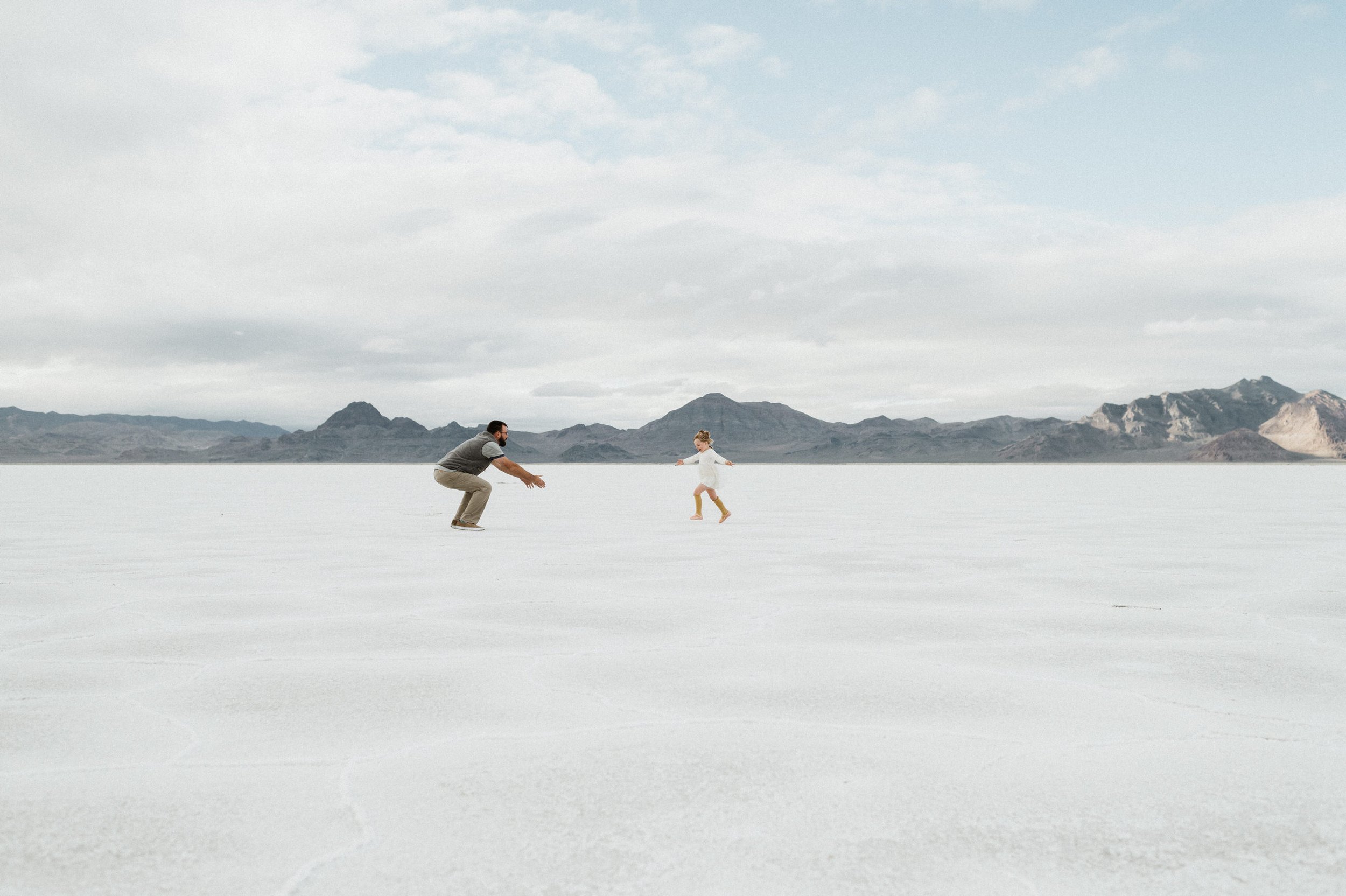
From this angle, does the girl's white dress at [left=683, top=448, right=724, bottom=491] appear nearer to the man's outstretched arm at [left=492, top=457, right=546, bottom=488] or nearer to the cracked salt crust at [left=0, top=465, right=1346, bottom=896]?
the man's outstretched arm at [left=492, top=457, right=546, bottom=488]

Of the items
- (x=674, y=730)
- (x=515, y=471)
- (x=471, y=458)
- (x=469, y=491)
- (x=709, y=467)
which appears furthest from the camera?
(x=709, y=467)

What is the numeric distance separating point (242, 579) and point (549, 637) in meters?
3.28

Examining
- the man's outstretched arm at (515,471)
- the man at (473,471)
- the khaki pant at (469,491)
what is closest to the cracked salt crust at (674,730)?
the man's outstretched arm at (515,471)

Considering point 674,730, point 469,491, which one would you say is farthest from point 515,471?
point 674,730

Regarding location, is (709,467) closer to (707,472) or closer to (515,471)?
(707,472)

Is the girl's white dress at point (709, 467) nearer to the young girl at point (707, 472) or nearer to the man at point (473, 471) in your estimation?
the young girl at point (707, 472)

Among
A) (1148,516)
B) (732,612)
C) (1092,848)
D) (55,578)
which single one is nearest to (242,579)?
(55,578)

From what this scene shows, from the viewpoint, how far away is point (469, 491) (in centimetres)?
1181

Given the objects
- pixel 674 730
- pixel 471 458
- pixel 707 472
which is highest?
pixel 471 458

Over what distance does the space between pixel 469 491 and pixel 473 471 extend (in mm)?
272

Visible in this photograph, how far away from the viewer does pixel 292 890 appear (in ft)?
6.11

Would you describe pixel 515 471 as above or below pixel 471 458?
below

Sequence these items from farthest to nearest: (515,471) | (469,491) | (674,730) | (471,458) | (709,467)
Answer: (709,467) → (471,458) → (469,491) → (515,471) → (674,730)

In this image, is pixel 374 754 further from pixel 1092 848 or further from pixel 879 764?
pixel 1092 848
